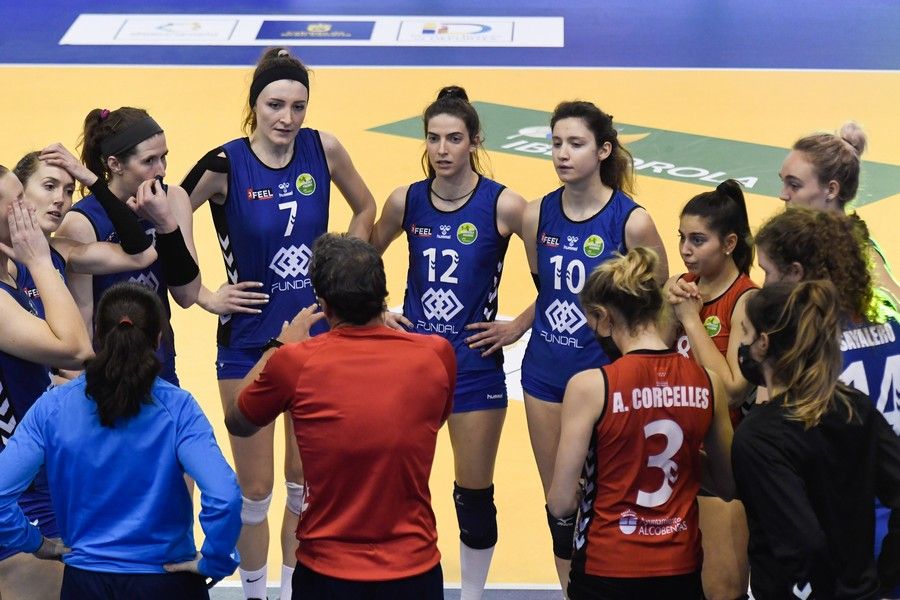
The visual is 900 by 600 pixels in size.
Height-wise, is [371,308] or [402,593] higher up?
[371,308]

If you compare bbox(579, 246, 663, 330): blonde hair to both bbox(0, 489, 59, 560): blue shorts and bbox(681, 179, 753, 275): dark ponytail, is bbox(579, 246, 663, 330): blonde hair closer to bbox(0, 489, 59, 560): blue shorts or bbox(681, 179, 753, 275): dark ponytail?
bbox(681, 179, 753, 275): dark ponytail

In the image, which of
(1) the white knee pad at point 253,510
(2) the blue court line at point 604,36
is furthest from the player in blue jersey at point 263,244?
(2) the blue court line at point 604,36

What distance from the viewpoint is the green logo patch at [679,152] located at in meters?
10.8

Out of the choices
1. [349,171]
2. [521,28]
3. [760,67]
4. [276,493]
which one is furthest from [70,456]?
[521,28]

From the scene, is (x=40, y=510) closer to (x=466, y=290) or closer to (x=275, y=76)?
(x=466, y=290)

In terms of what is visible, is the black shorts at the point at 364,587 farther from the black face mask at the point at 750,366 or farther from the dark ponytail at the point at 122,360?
the black face mask at the point at 750,366

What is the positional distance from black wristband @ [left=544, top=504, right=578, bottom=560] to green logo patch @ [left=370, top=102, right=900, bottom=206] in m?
5.95

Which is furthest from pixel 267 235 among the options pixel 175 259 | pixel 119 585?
pixel 119 585

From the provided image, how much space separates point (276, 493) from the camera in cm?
645

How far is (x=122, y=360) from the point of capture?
3.59 m

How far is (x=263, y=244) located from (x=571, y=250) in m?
1.27

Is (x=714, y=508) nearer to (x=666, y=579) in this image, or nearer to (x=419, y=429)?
(x=666, y=579)

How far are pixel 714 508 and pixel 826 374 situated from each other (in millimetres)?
962

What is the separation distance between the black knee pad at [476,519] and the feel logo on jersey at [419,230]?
105cm
